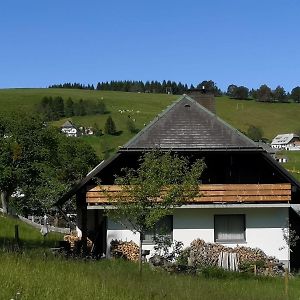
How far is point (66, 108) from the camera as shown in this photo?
151 metres

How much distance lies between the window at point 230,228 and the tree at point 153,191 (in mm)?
6738

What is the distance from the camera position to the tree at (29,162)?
192ft

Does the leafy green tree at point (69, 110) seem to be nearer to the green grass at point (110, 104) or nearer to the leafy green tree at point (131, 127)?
the green grass at point (110, 104)

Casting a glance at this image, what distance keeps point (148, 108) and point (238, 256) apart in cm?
14121

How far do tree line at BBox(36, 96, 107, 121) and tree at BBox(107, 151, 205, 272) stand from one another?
129 metres

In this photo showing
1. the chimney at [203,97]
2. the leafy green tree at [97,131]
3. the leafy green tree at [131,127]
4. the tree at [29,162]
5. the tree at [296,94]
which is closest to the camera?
the chimney at [203,97]

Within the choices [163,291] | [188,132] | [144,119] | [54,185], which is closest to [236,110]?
[144,119]

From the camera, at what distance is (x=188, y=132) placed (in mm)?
26953

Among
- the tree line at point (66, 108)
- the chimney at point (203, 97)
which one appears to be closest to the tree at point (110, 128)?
the tree line at point (66, 108)

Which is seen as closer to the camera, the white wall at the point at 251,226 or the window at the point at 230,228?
the white wall at the point at 251,226

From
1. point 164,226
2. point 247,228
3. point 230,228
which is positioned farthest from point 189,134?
point 247,228

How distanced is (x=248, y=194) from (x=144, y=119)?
413 ft

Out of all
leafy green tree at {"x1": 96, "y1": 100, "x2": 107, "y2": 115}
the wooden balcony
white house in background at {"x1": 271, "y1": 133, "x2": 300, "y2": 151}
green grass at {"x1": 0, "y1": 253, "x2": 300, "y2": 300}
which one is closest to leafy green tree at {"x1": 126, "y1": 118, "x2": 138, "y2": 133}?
leafy green tree at {"x1": 96, "y1": 100, "x2": 107, "y2": 115}

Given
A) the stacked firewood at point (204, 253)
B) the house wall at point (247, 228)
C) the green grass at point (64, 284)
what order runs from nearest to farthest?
the green grass at point (64, 284) → the stacked firewood at point (204, 253) → the house wall at point (247, 228)
